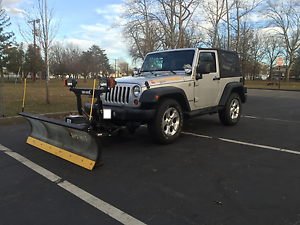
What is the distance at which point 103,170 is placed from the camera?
3820 millimetres

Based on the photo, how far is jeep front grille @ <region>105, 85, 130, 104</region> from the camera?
192 inches

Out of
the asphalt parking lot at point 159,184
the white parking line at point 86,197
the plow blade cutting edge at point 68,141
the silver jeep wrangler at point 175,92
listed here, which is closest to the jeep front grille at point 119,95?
the silver jeep wrangler at point 175,92

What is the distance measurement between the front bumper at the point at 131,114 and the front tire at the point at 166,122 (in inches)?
9.3

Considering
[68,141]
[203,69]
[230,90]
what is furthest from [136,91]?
[230,90]

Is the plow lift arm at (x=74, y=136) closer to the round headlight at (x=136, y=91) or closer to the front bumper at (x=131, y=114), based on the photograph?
the front bumper at (x=131, y=114)

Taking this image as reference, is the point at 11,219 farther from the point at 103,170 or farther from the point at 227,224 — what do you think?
the point at 227,224

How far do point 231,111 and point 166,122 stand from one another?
2.88 meters

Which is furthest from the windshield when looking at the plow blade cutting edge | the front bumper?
the plow blade cutting edge

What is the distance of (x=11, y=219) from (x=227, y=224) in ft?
7.31

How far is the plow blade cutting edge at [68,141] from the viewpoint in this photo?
12.4ft

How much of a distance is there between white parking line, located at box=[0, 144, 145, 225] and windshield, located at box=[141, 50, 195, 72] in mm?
3585

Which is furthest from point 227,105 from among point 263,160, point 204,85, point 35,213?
point 35,213

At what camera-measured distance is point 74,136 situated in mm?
4164

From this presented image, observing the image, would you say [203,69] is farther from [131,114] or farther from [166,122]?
[131,114]
